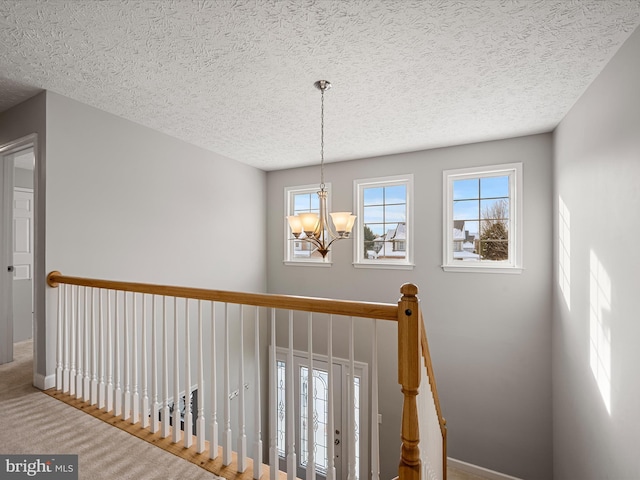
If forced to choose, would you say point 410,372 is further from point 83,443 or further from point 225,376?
point 83,443

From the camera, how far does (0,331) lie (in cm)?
317

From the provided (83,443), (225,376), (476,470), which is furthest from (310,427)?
(476,470)

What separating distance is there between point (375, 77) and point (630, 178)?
168 centimetres

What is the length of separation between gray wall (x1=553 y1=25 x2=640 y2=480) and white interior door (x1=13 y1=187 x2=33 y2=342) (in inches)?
251

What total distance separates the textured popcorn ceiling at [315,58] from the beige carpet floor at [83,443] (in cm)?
239

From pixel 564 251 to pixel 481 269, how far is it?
2.94ft

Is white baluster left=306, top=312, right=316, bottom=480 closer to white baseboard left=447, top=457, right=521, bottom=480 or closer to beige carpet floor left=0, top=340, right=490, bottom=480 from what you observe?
beige carpet floor left=0, top=340, right=490, bottom=480

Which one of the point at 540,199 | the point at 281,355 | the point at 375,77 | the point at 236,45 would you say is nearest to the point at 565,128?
the point at 540,199

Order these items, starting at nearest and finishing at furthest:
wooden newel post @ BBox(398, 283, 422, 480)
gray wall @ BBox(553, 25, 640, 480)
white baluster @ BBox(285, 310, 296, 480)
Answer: wooden newel post @ BBox(398, 283, 422, 480)
white baluster @ BBox(285, 310, 296, 480)
gray wall @ BBox(553, 25, 640, 480)

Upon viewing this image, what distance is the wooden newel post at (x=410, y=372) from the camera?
1.24 meters

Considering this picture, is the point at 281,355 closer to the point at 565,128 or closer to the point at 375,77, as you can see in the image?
the point at 375,77

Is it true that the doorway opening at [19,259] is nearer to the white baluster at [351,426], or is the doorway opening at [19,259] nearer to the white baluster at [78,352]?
the white baluster at [78,352]

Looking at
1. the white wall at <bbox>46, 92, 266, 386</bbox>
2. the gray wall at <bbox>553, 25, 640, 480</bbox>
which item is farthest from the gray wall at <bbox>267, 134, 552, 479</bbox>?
the white wall at <bbox>46, 92, 266, 386</bbox>

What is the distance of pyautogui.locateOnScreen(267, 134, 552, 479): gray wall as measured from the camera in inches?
140
